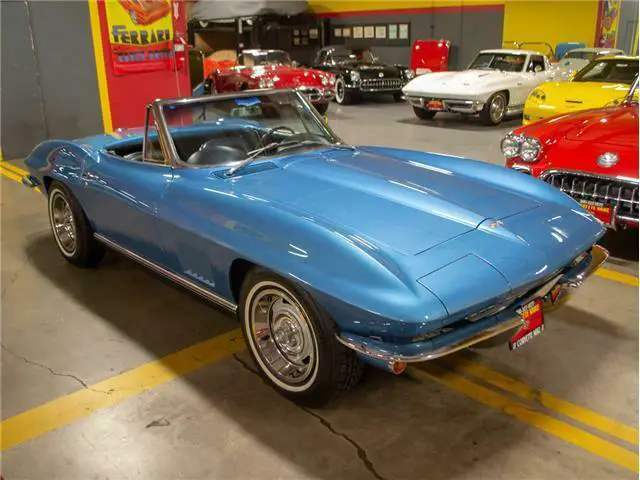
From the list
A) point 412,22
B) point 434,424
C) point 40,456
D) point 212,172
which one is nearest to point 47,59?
point 212,172

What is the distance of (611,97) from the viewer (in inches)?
289

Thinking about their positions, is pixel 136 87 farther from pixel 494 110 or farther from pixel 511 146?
pixel 511 146

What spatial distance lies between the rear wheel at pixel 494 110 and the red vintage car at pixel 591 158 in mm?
5555

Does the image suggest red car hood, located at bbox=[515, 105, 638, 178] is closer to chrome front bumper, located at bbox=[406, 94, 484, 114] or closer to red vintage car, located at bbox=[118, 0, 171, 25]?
chrome front bumper, located at bbox=[406, 94, 484, 114]

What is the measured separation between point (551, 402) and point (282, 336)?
4.18 feet

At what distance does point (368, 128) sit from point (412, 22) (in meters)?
8.56

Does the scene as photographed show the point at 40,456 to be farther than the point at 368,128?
No

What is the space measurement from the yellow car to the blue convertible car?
4.69 metres

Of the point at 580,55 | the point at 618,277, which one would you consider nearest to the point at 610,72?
the point at 580,55

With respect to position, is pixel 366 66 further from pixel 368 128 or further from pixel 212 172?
pixel 212 172

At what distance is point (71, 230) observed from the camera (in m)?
4.38

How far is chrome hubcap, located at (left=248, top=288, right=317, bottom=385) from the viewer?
2.55 meters

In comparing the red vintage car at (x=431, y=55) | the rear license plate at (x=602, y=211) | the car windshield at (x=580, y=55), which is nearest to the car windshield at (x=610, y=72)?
the car windshield at (x=580, y=55)

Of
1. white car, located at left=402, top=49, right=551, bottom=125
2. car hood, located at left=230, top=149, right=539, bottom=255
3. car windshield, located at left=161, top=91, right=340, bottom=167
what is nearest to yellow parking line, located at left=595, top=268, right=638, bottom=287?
car hood, located at left=230, top=149, right=539, bottom=255
